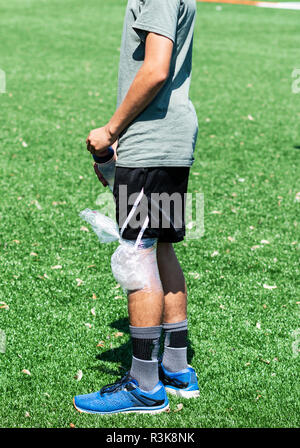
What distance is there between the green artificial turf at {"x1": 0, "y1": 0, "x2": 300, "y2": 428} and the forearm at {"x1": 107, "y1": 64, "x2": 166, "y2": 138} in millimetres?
1406

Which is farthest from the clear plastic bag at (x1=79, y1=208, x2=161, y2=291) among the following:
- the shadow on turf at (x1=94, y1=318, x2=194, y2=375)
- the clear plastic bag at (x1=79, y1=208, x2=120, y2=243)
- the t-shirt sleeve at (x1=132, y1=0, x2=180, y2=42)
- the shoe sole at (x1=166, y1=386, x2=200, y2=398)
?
the t-shirt sleeve at (x1=132, y1=0, x2=180, y2=42)

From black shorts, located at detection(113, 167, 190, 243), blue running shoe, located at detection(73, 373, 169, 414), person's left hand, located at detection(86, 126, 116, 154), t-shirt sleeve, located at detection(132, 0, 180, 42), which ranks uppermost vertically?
t-shirt sleeve, located at detection(132, 0, 180, 42)

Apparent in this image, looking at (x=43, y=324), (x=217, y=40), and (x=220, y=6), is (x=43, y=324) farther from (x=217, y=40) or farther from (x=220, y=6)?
(x=220, y=6)

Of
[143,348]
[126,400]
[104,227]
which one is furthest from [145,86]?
[126,400]

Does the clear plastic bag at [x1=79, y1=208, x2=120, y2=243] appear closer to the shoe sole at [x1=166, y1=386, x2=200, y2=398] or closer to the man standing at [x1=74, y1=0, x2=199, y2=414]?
the man standing at [x1=74, y1=0, x2=199, y2=414]

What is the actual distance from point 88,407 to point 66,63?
12.7 m

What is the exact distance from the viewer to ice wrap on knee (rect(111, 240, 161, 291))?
288 cm

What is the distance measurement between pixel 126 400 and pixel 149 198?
3.26 feet

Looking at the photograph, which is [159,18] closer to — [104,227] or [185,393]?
[104,227]

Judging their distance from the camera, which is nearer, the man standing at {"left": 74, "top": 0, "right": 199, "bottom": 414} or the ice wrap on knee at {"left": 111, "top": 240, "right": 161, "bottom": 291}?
the man standing at {"left": 74, "top": 0, "right": 199, "bottom": 414}

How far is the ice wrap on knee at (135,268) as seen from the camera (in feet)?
9.46

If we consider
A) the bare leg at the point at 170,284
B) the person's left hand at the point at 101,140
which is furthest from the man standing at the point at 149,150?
the bare leg at the point at 170,284

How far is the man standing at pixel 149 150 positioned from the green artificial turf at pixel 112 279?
0.19m
